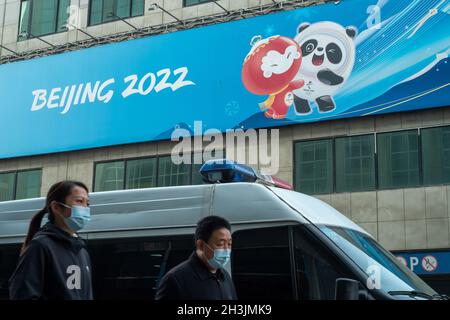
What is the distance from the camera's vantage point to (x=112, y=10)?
1043 inches

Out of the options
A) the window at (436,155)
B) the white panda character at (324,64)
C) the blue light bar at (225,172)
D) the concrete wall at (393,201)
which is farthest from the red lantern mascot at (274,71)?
the blue light bar at (225,172)

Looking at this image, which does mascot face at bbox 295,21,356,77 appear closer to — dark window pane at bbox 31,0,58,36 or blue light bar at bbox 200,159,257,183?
dark window pane at bbox 31,0,58,36

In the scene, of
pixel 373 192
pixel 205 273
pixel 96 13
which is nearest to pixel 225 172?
pixel 205 273

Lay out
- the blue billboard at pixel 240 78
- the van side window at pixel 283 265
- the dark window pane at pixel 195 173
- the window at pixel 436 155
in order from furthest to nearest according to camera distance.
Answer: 1. the dark window pane at pixel 195 173
2. the blue billboard at pixel 240 78
3. the window at pixel 436 155
4. the van side window at pixel 283 265

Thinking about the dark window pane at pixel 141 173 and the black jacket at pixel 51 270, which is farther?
the dark window pane at pixel 141 173

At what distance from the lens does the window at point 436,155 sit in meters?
19.2

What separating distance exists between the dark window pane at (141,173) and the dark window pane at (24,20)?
27.9 feet

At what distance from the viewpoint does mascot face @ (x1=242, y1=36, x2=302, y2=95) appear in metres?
21.5

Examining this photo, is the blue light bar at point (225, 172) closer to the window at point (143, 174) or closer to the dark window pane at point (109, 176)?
the window at point (143, 174)

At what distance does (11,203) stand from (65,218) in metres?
4.83

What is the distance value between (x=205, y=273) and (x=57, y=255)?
3.45 feet

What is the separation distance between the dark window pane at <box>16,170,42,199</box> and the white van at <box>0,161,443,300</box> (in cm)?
1841

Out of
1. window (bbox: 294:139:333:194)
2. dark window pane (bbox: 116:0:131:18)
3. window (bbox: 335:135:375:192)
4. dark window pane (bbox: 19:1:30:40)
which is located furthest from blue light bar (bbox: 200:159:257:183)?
dark window pane (bbox: 19:1:30:40)
